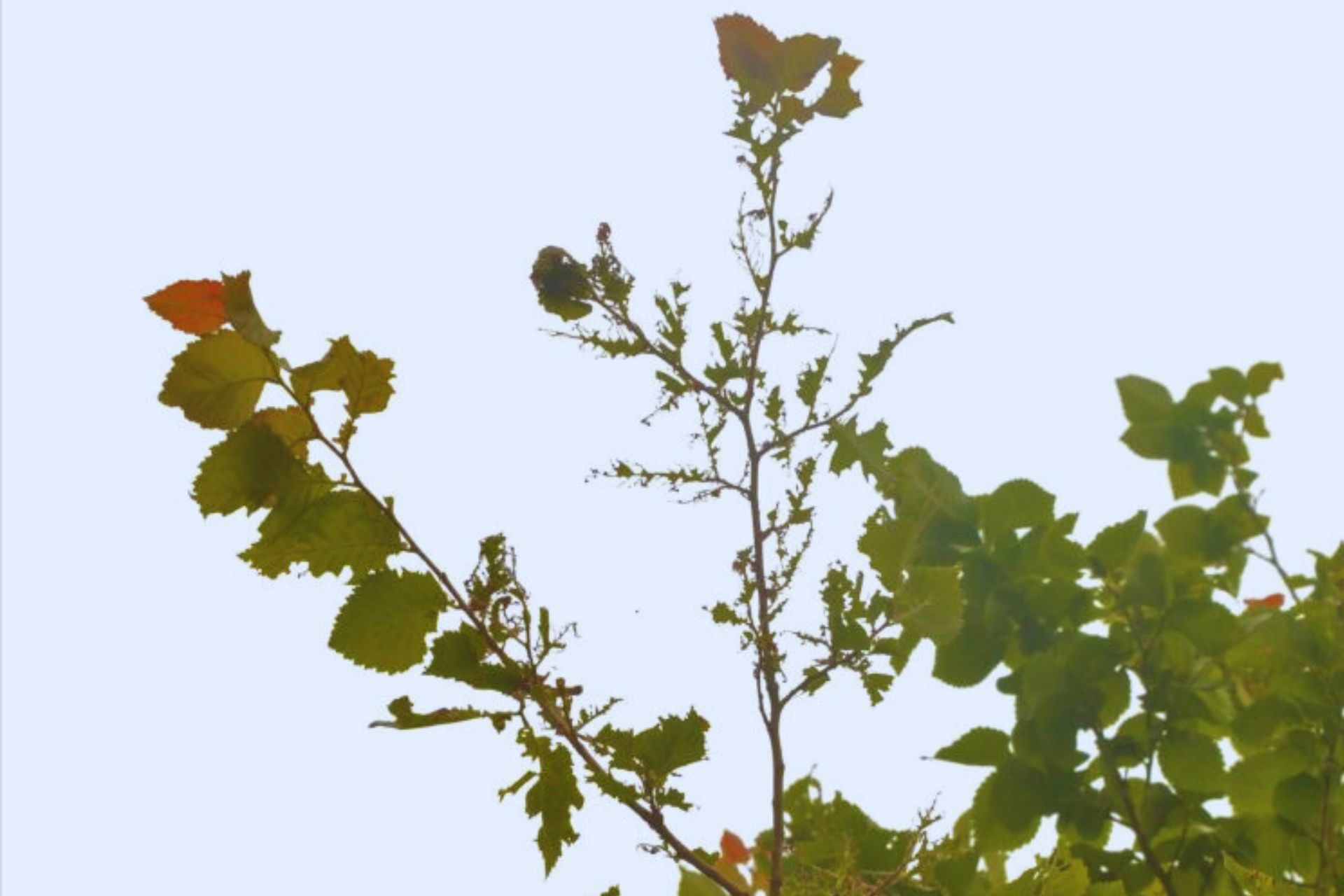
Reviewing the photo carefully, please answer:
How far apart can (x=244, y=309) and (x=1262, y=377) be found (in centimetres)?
147

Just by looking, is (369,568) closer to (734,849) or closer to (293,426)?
(293,426)

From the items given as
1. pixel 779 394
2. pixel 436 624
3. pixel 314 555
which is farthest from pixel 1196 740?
pixel 314 555

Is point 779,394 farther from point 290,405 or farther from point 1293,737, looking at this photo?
point 1293,737

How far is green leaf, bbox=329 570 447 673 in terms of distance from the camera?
1.81m

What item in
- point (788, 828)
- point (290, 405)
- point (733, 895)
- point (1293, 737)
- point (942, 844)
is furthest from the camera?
point (788, 828)

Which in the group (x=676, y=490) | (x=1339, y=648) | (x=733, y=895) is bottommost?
(x=733, y=895)

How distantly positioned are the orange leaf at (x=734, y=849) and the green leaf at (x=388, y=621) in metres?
1.26

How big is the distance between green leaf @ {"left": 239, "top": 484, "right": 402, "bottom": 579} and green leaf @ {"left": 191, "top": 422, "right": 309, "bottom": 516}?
0.12 ft

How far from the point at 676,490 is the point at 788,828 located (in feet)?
2.20

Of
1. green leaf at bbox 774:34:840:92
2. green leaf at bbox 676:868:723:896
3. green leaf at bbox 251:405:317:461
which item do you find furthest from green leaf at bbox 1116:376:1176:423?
green leaf at bbox 251:405:317:461

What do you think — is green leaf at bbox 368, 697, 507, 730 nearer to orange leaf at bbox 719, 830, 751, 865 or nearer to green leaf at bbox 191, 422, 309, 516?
green leaf at bbox 191, 422, 309, 516

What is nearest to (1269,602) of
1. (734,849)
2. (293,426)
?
(734,849)

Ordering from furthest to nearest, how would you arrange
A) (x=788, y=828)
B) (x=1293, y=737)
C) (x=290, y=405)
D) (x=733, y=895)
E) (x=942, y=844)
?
1. (x=788, y=828)
2. (x=1293, y=737)
3. (x=942, y=844)
4. (x=290, y=405)
5. (x=733, y=895)

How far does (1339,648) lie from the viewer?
2.11m
